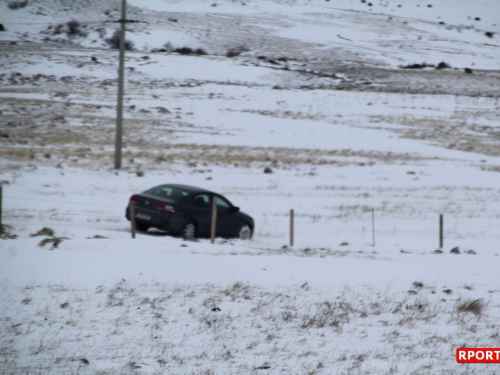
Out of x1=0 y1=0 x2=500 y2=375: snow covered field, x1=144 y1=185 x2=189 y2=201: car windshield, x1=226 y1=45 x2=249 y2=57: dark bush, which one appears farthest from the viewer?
x1=226 y1=45 x2=249 y2=57: dark bush

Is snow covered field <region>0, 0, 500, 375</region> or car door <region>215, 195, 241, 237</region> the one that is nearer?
snow covered field <region>0, 0, 500, 375</region>

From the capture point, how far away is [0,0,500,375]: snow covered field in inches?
328

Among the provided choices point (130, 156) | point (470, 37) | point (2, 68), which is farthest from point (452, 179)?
point (470, 37)

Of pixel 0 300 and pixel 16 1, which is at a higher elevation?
pixel 16 1

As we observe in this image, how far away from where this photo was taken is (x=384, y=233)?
63.5 ft

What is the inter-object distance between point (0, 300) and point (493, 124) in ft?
147

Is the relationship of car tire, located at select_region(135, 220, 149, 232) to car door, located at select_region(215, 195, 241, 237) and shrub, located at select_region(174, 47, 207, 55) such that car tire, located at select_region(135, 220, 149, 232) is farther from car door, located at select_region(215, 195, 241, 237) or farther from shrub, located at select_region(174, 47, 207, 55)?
shrub, located at select_region(174, 47, 207, 55)

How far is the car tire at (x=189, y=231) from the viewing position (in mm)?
15812

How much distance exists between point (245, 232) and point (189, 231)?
6.12ft

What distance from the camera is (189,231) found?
15961 mm

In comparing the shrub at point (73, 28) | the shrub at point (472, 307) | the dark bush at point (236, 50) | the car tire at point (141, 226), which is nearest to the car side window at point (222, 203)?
the car tire at point (141, 226)

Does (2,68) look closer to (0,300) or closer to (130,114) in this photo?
(130,114)

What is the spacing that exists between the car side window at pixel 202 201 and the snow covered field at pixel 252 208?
1.38m

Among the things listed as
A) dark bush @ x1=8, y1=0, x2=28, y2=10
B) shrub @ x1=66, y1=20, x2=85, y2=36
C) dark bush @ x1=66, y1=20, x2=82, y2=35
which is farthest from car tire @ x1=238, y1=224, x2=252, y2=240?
dark bush @ x1=8, y1=0, x2=28, y2=10
